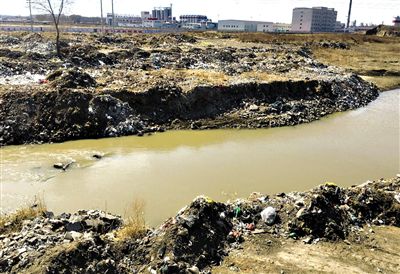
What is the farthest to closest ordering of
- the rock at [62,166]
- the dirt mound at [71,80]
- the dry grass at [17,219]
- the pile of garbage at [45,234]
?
the dirt mound at [71,80] → the rock at [62,166] → the dry grass at [17,219] → the pile of garbage at [45,234]

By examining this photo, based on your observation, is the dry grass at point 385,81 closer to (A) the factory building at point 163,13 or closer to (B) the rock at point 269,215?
(B) the rock at point 269,215

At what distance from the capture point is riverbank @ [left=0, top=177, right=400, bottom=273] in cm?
606

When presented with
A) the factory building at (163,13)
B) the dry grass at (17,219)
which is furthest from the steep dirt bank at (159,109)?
the factory building at (163,13)

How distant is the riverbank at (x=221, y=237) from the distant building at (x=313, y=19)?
118m

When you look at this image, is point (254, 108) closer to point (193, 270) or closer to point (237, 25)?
point (193, 270)

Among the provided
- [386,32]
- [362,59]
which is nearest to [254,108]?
[362,59]

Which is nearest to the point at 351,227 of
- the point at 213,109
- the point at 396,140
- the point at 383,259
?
the point at 383,259

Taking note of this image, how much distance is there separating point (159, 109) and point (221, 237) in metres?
10.6

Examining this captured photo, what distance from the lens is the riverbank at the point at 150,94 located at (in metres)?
14.9

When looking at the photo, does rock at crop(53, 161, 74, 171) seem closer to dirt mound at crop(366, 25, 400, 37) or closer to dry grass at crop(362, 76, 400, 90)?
dry grass at crop(362, 76, 400, 90)

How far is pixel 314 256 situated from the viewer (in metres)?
6.80

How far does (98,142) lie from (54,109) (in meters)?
2.39

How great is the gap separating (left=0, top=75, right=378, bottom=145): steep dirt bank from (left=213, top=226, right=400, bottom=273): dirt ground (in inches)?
374

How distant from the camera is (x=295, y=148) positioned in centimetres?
1454
